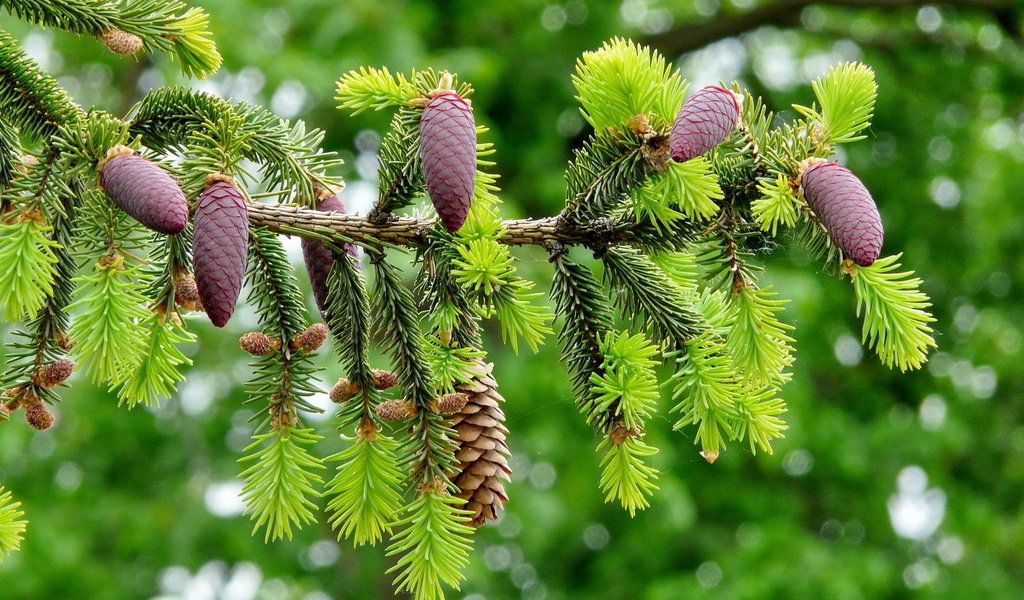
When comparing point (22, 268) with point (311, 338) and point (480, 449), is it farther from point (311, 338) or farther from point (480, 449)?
point (480, 449)

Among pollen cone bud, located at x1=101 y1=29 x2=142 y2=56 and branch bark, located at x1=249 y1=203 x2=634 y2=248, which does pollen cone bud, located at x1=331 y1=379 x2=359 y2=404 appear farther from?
pollen cone bud, located at x1=101 y1=29 x2=142 y2=56

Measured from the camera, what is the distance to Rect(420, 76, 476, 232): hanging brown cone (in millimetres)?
935

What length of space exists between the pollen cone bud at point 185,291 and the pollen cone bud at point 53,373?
137 mm

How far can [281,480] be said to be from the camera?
1128 mm

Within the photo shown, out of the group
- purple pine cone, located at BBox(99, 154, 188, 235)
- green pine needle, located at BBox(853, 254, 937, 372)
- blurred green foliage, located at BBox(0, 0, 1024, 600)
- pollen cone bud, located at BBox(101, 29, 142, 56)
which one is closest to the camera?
purple pine cone, located at BBox(99, 154, 188, 235)

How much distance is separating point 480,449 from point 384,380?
141 millimetres

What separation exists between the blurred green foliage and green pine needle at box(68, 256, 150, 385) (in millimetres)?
3873

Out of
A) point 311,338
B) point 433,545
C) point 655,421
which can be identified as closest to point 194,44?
point 311,338

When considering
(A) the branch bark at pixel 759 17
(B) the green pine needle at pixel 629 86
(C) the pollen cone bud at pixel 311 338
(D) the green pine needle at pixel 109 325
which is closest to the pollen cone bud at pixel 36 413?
(D) the green pine needle at pixel 109 325

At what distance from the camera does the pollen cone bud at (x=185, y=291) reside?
110 cm

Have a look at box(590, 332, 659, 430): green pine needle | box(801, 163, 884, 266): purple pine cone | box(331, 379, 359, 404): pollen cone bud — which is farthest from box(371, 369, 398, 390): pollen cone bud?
box(801, 163, 884, 266): purple pine cone

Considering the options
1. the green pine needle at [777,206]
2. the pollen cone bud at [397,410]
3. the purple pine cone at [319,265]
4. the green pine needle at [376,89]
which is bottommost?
the pollen cone bud at [397,410]

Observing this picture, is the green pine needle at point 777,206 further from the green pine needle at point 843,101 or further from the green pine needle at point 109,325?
the green pine needle at point 109,325

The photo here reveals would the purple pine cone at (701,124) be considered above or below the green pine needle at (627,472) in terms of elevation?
above
